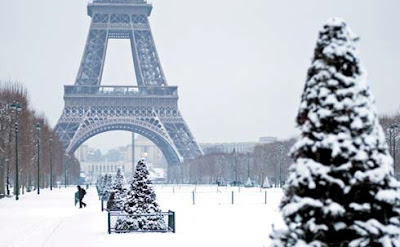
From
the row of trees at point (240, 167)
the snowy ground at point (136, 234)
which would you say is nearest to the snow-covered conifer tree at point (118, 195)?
the snowy ground at point (136, 234)

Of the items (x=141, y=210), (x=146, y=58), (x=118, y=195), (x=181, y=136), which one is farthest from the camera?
(x=146, y=58)

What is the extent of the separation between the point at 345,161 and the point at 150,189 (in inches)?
591

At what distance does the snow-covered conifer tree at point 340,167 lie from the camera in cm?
656

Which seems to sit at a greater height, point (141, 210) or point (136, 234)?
point (141, 210)

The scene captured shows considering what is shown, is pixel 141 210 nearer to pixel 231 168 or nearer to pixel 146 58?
pixel 231 168

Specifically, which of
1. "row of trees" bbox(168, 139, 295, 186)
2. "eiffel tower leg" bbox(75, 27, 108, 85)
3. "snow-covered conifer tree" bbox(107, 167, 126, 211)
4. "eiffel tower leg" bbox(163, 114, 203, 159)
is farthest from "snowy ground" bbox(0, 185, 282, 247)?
"eiffel tower leg" bbox(75, 27, 108, 85)

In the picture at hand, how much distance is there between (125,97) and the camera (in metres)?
112

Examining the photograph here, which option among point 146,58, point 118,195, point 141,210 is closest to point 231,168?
point 146,58

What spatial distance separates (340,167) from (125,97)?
107 m

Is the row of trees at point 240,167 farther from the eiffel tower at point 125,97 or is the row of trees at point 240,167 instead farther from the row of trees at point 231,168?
the eiffel tower at point 125,97

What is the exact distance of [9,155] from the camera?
50781mm

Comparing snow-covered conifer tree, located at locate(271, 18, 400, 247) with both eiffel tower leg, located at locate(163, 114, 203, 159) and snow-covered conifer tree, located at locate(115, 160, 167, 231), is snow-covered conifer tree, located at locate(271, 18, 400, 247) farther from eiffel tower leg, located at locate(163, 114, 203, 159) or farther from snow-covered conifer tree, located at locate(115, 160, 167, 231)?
eiffel tower leg, located at locate(163, 114, 203, 159)

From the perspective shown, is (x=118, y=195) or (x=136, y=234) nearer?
(x=136, y=234)

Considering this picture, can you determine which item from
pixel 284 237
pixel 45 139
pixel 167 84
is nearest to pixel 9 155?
pixel 45 139
